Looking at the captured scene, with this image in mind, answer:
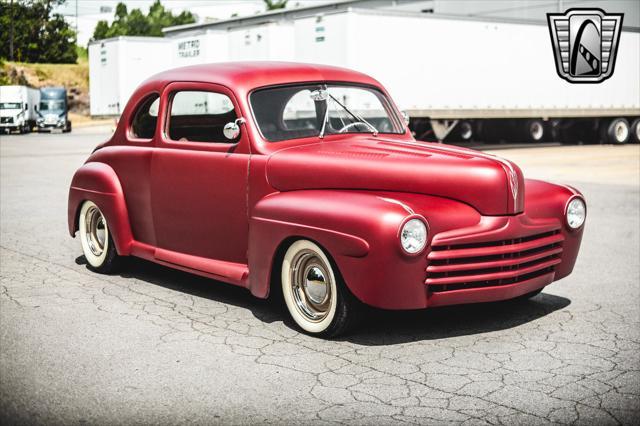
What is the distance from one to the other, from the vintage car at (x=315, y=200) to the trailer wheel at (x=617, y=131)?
25.0 metres

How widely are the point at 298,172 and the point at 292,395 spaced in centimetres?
170

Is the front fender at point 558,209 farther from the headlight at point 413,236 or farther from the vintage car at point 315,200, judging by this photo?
the headlight at point 413,236

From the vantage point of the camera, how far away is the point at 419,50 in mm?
23500

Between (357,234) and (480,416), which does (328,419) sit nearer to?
(480,416)

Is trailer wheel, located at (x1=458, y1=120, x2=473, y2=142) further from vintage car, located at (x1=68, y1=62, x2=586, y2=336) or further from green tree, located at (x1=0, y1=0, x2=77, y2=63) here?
green tree, located at (x1=0, y1=0, x2=77, y2=63)

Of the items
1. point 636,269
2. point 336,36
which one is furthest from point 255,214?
point 336,36

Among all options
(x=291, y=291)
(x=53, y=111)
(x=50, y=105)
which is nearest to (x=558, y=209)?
(x=291, y=291)

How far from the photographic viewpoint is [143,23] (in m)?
79.0

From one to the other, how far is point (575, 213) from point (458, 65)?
19.3 metres

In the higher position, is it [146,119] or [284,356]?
[146,119]

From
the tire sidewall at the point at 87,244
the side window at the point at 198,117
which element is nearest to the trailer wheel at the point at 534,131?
the tire sidewall at the point at 87,244

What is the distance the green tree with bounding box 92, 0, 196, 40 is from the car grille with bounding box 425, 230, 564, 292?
241ft

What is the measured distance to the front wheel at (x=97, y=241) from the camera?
23.0 feet

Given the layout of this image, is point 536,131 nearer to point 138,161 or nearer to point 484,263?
point 138,161
